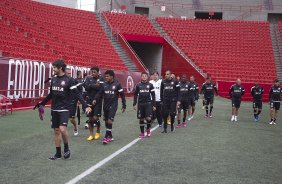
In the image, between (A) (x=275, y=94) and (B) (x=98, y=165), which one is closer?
(B) (x=98, y=165)

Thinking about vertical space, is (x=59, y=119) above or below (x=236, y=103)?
above

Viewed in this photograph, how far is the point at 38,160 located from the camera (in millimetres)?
7363

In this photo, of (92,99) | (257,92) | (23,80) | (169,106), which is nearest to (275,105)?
(257,92)

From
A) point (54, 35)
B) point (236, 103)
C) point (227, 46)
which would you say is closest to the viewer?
point (236, 103)

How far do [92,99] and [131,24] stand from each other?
3045cm

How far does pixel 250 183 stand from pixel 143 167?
2010 mm

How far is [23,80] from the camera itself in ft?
54.3

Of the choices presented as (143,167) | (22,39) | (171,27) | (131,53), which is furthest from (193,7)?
(143,167)

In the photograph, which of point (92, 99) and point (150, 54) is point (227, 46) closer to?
point (150, 54)

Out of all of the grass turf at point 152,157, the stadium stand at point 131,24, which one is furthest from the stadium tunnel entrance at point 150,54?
the grass turf at point 152,157

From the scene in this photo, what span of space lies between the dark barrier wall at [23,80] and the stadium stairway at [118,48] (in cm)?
1595

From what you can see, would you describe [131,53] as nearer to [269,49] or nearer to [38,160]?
[269,49]

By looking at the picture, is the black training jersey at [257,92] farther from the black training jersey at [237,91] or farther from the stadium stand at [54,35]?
the stadium stand at [54,35]

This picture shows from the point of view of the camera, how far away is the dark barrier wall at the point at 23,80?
15383 mm
